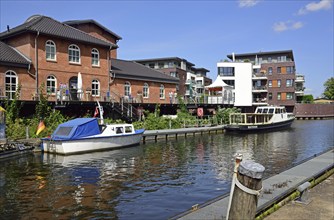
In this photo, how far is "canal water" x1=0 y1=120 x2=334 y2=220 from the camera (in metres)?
9.91

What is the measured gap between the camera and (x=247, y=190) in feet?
16.5

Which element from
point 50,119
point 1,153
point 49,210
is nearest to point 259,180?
point 49,210

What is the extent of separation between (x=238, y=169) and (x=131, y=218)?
16.3 ft

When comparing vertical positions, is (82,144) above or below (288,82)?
below

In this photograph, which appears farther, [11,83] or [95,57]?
[95,57]

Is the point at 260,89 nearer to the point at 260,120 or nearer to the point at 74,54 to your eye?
the point at 260,120

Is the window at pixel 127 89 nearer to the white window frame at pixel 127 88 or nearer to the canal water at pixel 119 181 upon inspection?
the white window frame at pixel 127 88

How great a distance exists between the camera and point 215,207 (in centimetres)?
766

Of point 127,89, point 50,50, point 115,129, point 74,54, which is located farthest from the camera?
point 127,89

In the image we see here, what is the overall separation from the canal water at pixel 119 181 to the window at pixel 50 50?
43.1 ft

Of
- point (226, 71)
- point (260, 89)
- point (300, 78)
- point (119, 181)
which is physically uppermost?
point (226, 71)

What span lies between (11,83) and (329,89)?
8900cm

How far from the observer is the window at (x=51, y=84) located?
2994 cm

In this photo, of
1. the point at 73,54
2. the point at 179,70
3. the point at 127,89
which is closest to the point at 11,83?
the point at 73,54
